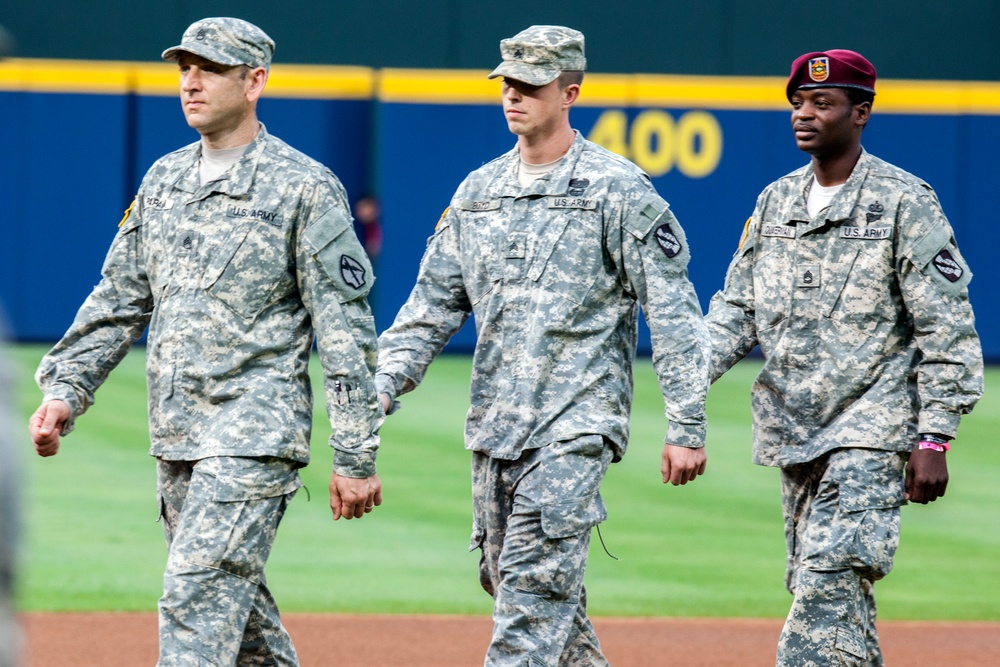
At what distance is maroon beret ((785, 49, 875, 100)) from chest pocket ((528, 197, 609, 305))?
3.05 feet

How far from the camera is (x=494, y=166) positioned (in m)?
5.99

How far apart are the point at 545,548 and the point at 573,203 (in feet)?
3.70

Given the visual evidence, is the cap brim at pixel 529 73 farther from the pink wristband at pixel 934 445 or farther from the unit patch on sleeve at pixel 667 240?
the pink wristband at pixel 934 445

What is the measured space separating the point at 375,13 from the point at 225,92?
18.6 meters

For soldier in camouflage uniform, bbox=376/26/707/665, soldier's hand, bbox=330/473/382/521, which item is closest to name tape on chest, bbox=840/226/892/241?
soldier in camouflage uniform, bbox=376/26/707/665

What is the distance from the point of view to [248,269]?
538 centimetres

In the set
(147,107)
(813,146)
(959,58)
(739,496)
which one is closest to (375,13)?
(147,107)

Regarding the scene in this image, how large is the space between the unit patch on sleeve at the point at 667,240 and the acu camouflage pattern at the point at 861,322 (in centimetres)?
66

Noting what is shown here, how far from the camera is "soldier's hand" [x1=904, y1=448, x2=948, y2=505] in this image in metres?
5.70

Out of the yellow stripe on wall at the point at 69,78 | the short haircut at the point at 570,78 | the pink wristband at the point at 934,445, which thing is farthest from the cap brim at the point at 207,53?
the yellow stripe on wall at the point at 69,78

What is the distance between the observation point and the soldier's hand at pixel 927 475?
18.7 feet

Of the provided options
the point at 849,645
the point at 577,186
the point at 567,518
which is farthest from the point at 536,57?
the point at 849,645

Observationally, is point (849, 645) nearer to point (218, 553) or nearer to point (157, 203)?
point (218, 553)

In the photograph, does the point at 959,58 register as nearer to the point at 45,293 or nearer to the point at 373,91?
the point at 373,91
